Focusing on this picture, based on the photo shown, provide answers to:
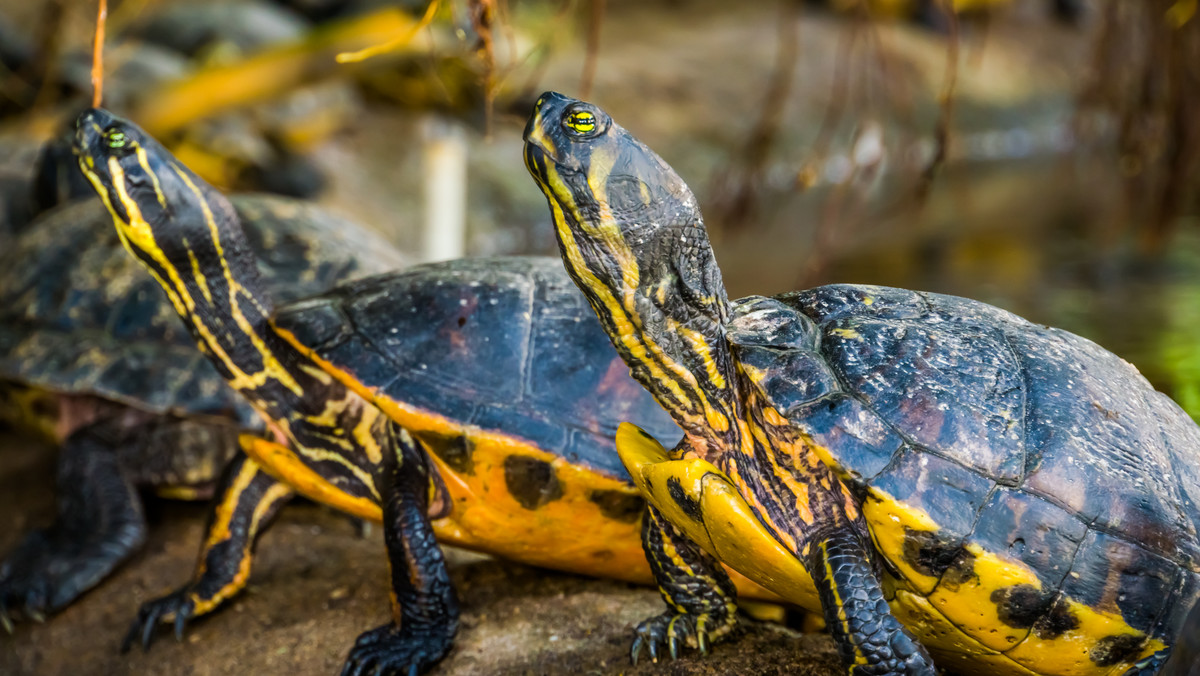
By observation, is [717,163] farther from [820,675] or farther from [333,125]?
[820,675]

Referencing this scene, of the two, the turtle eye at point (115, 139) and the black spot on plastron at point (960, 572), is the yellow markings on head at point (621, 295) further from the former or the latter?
the turtle eye at point (115, 139)

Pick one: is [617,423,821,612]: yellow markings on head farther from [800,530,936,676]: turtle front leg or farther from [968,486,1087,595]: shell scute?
[968,486,1087,595]: shell scute

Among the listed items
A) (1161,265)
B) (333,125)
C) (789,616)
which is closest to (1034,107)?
(1161,265)

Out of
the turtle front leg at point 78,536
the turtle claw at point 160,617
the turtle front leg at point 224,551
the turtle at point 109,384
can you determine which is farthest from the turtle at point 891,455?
the turtle front leg at point 78,536

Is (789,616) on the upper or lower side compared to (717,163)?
upper

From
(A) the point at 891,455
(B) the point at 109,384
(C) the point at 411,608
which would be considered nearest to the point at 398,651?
(C) the point at 411,608

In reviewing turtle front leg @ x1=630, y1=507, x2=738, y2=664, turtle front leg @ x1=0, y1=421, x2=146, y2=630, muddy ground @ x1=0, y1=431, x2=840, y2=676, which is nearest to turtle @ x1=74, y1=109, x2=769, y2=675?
muddy ground @ x1=0, y1=431, x2=840, y2=676

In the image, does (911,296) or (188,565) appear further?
(188,565)
